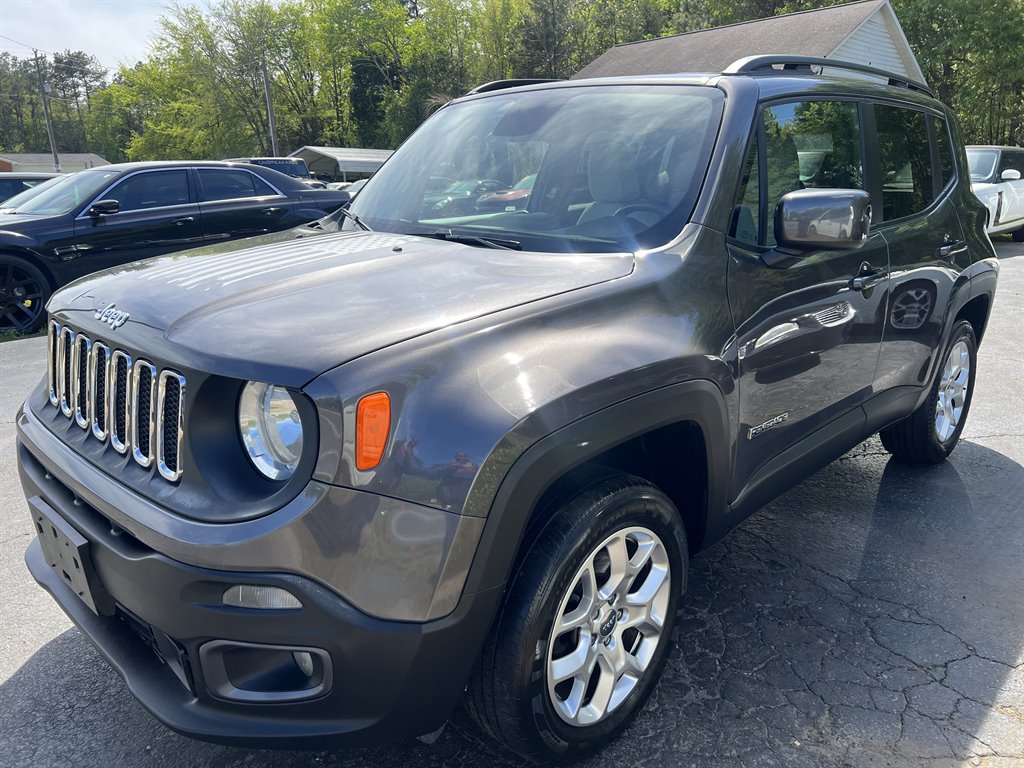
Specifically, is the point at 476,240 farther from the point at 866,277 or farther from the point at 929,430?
the point at 929,430

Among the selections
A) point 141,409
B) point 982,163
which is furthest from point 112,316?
point 982,163

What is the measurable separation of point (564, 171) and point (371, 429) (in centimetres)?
151

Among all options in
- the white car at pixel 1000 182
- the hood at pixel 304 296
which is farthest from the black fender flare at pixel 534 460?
the white car at pixel 1000 182

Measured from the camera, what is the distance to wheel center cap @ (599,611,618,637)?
219 cm

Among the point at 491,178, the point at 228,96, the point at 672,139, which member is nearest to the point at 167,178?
the point at 491,178

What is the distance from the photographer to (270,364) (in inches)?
67.2

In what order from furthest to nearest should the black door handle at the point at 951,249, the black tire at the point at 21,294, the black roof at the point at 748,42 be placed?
the black roof at the point at 748,42 → the black tire at the point at 21,294 → the black door handle at the point at 951,249

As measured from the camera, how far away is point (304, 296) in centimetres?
205

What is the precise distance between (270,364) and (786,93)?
83.4 inches

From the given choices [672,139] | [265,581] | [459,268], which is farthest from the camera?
[672,139]

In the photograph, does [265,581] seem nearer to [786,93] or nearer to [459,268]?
[459,268]

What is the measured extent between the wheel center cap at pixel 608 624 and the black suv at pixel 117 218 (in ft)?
25.1

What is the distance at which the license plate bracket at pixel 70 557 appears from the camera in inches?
75.5

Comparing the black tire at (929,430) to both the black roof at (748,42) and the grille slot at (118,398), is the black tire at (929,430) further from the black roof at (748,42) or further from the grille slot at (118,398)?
the black roof at (748,42)
